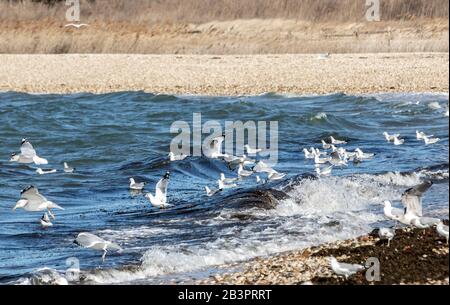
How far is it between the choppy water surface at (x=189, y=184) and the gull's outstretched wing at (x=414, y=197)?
1218 millimetres

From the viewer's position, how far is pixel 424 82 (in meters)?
25.8

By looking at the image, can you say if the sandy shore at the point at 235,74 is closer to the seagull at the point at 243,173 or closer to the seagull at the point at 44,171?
the seagull at the point at 44,171

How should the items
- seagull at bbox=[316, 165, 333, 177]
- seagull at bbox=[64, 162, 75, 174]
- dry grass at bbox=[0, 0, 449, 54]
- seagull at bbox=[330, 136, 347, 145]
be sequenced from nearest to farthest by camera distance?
seagull at bbox=[316, 165, 333, 177] < seagull at bbox=[64, 162, 75, 174] < seagull at bbox=[330, 136, 347, 145] < dry grass at bbox=[0, 0, 449, 54]

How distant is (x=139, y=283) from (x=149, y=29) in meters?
33.9

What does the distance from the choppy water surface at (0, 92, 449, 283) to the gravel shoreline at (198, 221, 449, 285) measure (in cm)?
58

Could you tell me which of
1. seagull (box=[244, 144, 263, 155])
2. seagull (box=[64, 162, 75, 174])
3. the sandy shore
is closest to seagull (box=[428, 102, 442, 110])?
the sandy shore

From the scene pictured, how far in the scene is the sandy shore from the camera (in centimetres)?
2722

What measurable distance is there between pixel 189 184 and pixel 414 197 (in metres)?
6.62

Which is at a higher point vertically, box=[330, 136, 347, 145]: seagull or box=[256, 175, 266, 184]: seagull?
box=[256, 175, 266, 184]: seagull

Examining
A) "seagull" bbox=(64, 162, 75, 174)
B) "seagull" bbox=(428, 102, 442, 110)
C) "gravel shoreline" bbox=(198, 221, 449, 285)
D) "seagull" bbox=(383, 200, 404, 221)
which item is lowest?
"seagull" bbox=(64, 162, 75, 174)

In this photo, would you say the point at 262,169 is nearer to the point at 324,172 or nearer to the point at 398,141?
the point at 324,172

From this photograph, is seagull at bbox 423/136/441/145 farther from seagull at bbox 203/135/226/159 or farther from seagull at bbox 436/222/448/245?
seagull at bbox 436/222/448/245
